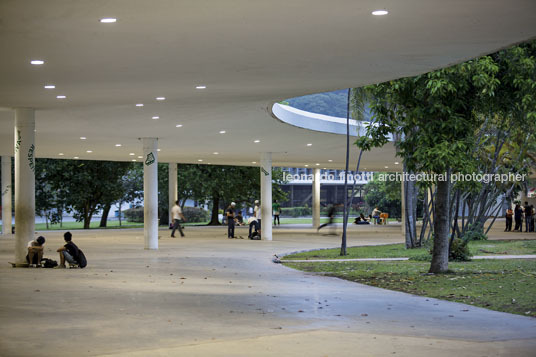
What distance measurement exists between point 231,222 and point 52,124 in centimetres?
1259

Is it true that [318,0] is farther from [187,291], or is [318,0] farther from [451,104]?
[451,104]

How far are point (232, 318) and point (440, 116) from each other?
7.47m

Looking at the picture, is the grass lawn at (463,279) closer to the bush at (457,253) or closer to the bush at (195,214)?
the bush at (457,253)

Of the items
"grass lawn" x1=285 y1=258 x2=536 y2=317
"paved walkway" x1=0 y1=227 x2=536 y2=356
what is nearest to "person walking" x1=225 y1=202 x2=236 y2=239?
"grass lawn" x1=285 y1=258 x2=536 y2=317

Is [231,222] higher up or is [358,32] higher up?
[358,32]

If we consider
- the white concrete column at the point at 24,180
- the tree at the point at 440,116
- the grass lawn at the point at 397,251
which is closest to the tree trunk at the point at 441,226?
the tree at the point at 440,116

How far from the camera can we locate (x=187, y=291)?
479 inches

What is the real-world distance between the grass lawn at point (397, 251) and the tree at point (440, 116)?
6649 millimetres

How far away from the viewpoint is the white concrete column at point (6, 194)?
3403 centimetres

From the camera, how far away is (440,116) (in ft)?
47.8

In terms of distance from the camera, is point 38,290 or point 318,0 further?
point 38,290

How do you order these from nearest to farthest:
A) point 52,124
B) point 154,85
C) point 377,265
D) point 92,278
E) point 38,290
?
point 38,290 → point 154,85 → point 92,278 → point 377,265 → point 52,124

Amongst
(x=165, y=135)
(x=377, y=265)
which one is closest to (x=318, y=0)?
(x=377, y=265)

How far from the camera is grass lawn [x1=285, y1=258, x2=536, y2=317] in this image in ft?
37.3
